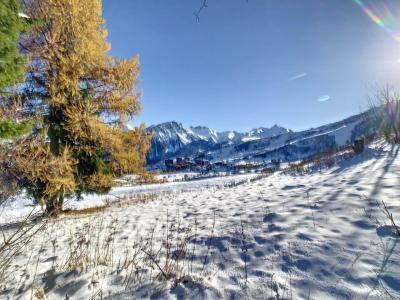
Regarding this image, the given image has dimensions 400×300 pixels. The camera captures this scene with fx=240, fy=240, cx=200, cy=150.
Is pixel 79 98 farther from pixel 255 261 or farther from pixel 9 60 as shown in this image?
pixel 255 261

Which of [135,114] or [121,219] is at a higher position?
[135,114]

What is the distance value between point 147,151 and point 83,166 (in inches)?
102

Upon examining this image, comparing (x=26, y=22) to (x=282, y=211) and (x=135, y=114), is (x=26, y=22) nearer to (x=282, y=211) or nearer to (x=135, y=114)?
(x=135, y=114)

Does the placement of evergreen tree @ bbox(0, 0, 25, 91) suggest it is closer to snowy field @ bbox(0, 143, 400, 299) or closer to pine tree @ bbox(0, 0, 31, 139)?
pine tree @ bbox(0, 0, 31, 139)

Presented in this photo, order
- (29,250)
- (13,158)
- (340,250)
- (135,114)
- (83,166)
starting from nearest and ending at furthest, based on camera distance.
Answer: (340,250) < (29,250) < (13,158) < (83,166) < (135,114)

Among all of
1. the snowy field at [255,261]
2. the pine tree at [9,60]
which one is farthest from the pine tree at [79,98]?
the snowy field at [255,261]

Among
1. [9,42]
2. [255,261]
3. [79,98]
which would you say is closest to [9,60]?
[9,42]

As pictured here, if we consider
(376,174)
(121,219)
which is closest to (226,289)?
(121,219)

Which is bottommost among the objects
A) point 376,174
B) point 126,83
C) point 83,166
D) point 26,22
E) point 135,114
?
point 376,174

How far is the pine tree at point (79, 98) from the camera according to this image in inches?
315

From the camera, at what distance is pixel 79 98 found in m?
8.46

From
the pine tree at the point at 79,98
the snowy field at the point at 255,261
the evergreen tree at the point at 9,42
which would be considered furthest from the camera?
the pine tree at the point at 79,98

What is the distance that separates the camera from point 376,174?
6457mm

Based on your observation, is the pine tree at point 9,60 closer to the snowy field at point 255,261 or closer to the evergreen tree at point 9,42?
the evergreen tree at point 9,42
